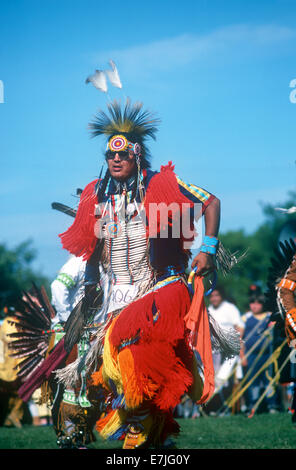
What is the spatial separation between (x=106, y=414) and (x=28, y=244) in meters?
46.4

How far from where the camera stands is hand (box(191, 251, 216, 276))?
4.31 meters

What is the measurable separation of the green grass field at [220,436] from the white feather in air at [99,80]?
3.23 metres

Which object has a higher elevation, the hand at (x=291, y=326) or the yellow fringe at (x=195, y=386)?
the hand at (x=291, y=326)

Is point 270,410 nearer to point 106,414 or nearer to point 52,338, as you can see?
point 52,338

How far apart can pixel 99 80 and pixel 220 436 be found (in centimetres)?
414

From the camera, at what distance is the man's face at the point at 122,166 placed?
4.75 metres

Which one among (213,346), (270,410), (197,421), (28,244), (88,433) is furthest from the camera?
(28,244)

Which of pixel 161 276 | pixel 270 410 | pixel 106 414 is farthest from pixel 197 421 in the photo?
pixel 161 276

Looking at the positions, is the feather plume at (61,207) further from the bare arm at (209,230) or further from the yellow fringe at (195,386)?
the yellow fringe at (195,386)

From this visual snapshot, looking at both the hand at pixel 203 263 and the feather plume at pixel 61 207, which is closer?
the hand at pixel 203 263

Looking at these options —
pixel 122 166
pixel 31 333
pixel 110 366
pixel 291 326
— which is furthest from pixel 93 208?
pixel 31 333

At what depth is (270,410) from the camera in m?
11.5

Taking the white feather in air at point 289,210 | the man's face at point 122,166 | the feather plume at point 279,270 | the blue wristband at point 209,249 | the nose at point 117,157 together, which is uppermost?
the nose at point 117,157

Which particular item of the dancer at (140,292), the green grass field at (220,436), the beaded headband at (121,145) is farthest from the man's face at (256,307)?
Answer: the beaded headband at (121,145)
